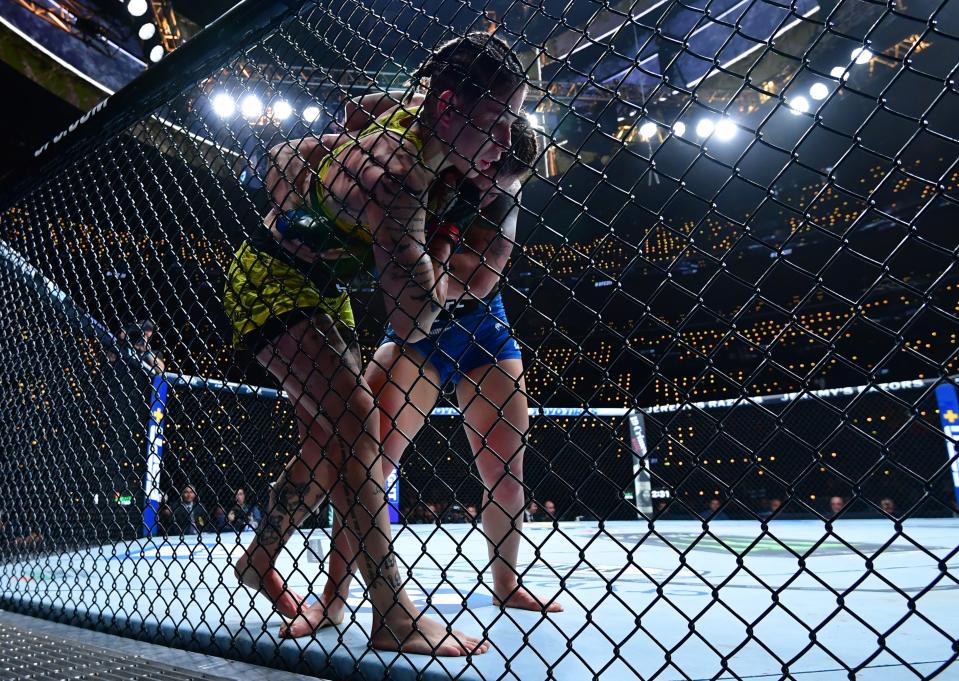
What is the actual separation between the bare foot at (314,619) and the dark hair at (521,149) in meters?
0.98

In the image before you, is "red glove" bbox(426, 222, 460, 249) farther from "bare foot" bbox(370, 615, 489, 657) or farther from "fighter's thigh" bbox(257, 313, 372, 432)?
"bare foot" bbox(370, 615, 489, 657)

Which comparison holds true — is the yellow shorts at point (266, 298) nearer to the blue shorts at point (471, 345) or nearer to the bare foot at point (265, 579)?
the blue shorts at point (471, 345)

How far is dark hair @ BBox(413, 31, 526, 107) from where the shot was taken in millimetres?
1035

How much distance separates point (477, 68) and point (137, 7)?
683 cm

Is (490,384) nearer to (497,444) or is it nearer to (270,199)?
(497,444)

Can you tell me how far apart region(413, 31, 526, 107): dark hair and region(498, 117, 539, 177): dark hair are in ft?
0.38

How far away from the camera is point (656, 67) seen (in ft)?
27.9

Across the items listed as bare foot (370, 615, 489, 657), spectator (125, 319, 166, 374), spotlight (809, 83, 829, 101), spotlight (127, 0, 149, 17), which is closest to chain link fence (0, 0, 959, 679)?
bare foot (370, 615, 489, 657)

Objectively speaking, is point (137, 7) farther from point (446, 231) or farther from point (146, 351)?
point (446, 231)

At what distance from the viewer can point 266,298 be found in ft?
4.37

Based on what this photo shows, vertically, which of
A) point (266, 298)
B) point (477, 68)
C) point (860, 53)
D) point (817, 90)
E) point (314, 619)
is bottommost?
point (314, 619)

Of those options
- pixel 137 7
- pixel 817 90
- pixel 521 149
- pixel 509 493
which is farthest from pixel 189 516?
pixel 817 90

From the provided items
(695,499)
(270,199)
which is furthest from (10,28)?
(695,499)

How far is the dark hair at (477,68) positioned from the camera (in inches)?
40.8
